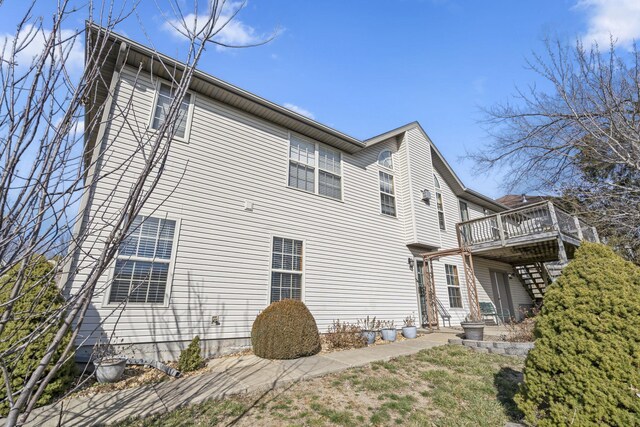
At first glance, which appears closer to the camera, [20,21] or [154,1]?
[20,21]

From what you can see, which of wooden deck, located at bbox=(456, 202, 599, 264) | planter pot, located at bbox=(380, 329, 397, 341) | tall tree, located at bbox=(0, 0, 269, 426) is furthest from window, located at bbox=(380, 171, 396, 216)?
tall tree, located at bbox=(0, 0, 269, 426)

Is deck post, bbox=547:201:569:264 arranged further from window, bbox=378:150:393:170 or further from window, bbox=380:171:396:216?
window, bbox=378:150:393:170

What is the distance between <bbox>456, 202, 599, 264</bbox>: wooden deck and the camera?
10.5 meters

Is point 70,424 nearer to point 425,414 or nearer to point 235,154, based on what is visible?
point 425,414

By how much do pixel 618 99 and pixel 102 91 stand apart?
11358 mm

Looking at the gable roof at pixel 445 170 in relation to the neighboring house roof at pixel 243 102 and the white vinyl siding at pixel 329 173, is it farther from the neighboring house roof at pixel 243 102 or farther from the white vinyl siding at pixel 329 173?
the white vinyl siding at pixel 329 173

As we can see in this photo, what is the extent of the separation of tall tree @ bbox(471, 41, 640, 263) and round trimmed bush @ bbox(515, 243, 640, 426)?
152 inches

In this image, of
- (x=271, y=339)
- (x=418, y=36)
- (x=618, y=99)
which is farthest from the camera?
(x=418, y=36)

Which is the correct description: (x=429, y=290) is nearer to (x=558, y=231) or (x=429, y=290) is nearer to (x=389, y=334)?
(x=389, y=334)

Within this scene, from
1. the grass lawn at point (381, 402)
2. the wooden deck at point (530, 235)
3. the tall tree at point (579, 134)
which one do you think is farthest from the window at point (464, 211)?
the grass lawn at point (381, 402)

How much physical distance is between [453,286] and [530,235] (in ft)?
11.4

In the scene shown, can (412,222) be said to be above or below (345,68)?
below

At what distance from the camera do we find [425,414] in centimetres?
376

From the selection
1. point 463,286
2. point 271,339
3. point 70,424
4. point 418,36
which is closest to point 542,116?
point 418,36
